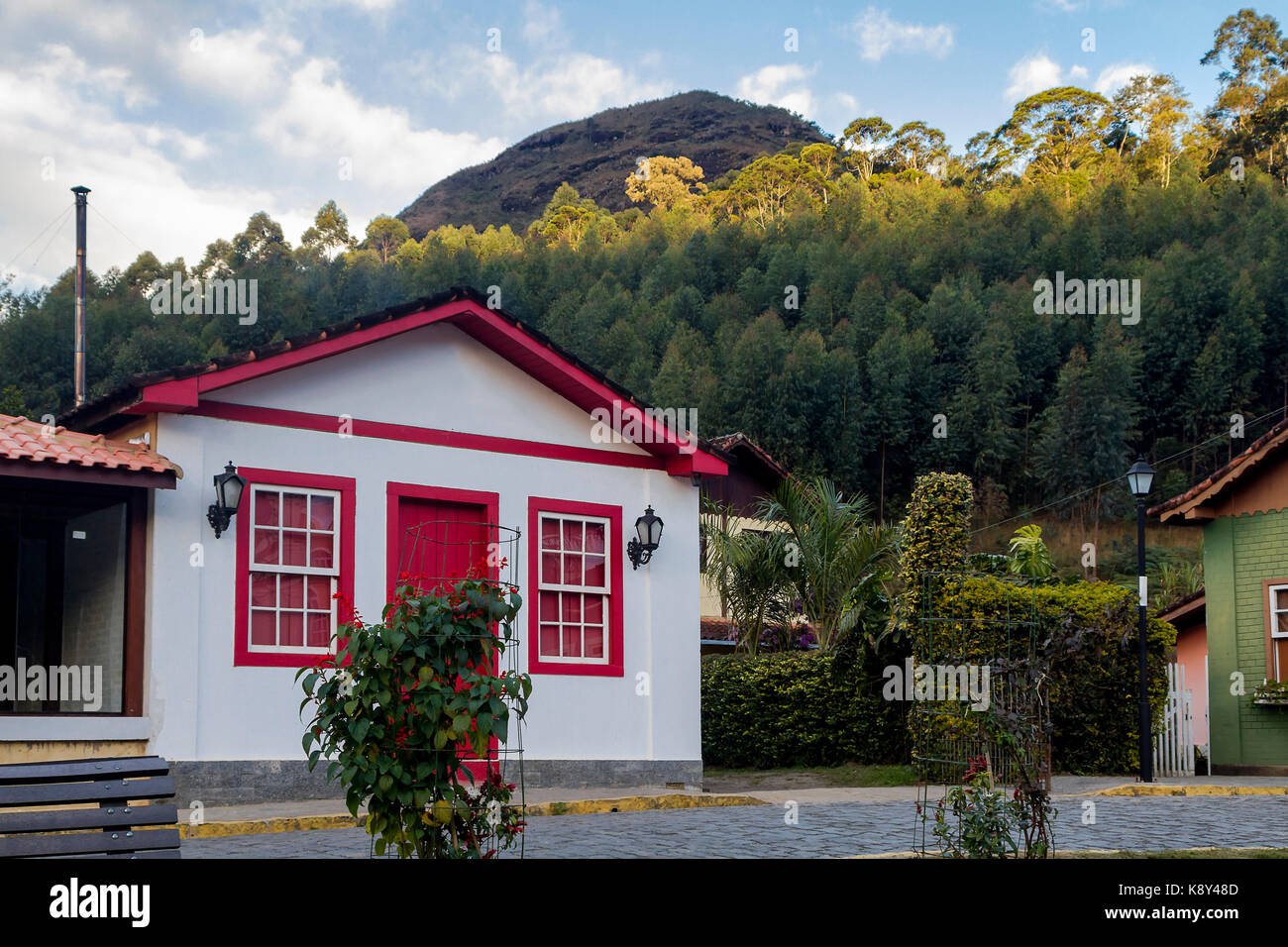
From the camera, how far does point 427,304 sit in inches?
510

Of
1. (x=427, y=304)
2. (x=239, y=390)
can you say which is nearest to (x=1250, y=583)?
(x=427, y=304)

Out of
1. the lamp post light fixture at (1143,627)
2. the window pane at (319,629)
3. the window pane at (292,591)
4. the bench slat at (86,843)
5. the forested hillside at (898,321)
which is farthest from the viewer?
the forested hillside at (898,321)

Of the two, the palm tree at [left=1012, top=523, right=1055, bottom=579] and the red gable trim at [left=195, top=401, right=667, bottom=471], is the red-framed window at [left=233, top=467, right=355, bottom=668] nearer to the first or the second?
the red gable trim at [left=195, top=401, right=667, bottom=471]

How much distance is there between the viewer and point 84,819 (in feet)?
15.0

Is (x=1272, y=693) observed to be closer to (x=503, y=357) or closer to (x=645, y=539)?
(x=645, y=539)

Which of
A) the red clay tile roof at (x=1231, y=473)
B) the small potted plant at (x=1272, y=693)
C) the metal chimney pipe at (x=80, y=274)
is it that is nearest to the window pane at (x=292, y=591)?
the red clay tile roof at (x=1231, y=473)

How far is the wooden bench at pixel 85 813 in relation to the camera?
4578 millimetres

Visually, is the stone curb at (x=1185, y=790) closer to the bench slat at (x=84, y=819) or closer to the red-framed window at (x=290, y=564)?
the red-framed window at (x=290, y=564)

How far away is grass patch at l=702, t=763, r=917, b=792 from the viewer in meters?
15.5

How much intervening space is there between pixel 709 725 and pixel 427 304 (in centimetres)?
888

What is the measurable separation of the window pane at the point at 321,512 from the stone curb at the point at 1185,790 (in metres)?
8.22

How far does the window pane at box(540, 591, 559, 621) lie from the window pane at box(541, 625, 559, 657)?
97mm

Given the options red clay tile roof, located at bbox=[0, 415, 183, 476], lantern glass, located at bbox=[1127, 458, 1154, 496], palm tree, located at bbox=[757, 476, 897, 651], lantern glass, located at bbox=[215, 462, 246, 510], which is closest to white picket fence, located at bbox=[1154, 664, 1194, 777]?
lantern glass, located at bbox=[1127, 458, 1154, 496]
